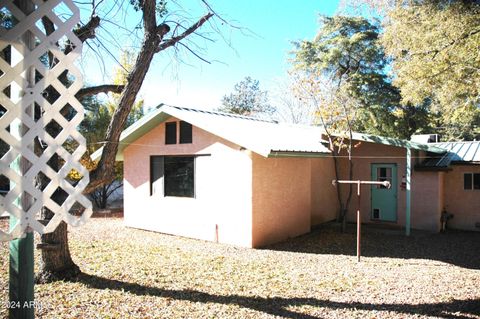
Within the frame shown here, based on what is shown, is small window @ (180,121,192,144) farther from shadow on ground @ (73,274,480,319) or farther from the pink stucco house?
shadow on ground @ (73,274,480,319)

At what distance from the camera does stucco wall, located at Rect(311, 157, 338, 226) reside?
12180 mm

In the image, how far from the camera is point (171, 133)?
1028 centimetres

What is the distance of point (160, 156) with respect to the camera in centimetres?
1057

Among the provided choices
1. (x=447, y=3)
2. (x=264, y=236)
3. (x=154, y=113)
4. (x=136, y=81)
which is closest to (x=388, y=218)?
(x=264, y=236)

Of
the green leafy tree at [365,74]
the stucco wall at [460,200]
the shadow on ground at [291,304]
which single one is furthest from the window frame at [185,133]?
the green leafy tree at [365,74]

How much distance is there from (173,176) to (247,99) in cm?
1787

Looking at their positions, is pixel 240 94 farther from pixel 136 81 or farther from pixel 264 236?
pixel 136 81

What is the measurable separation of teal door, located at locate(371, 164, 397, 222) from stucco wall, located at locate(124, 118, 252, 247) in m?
5.89

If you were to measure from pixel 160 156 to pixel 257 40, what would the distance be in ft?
22.0

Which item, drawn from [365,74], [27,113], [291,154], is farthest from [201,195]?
[365,74]

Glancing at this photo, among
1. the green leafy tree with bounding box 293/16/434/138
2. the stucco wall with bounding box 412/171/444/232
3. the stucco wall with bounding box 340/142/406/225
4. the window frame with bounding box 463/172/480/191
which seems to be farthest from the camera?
the green leafy tree with bounding box 293/16/434/138

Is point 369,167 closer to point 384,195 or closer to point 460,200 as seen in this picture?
point 384,195

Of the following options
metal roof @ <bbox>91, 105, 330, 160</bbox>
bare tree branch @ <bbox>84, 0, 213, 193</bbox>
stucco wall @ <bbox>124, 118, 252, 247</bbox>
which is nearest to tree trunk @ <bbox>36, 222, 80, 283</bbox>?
bare tree branch @ <bbox>84, 0, 213, 193</bbox>

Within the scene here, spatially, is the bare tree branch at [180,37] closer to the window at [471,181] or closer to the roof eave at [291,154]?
the roof eave at [291,154]
